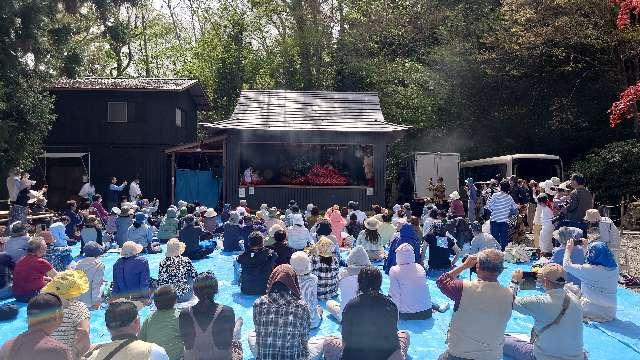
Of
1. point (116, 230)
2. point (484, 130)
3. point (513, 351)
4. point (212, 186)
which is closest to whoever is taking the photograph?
point (513, 351)

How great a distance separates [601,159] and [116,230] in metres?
17.1

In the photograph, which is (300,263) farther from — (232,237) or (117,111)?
(117,111)

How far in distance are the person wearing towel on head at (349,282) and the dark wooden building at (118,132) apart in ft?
62.0

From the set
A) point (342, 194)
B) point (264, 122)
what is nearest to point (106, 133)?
point (264, 122)

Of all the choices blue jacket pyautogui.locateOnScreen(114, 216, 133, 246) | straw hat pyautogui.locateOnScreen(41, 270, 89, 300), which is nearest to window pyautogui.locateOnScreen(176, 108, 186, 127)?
blue jacket pyautogui.locateOnScreen(114, 216, 133, 246)

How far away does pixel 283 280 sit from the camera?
536cm

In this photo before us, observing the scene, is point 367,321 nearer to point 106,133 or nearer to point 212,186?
point 212,186

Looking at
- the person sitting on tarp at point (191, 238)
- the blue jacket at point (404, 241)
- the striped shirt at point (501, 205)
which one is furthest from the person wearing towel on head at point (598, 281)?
the person sitting on tarp at point (191, 238)

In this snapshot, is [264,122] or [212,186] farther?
[212,186]

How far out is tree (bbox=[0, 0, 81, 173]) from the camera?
18.8 meters

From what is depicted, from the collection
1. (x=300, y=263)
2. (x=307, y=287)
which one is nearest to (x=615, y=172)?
(x=307, y=287)

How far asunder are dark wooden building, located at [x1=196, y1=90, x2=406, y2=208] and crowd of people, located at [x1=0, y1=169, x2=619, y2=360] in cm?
516

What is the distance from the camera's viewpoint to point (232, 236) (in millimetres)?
13953

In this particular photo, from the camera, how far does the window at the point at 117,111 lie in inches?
1025
